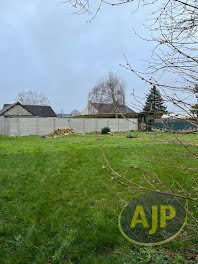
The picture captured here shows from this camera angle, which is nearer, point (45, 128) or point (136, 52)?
point (136, 52)

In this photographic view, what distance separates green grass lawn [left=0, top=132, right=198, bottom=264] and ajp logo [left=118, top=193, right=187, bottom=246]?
0.12m

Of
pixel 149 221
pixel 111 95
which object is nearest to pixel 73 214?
pixel 149 221

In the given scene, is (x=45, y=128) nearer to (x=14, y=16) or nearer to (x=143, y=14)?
(x=14, y=16)

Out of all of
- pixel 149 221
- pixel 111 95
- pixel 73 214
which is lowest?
pixel 73 214

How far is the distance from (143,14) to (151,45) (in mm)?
322

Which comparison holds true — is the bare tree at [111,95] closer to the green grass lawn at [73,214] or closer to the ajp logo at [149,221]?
the green grass lawn at [73,214]

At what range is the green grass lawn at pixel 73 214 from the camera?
2.32m

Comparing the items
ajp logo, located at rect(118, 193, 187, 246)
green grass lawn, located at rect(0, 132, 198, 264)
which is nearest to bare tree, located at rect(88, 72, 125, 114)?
green grass lawn, located at rect(0, 132, 198, 264)

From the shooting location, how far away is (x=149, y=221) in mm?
2750

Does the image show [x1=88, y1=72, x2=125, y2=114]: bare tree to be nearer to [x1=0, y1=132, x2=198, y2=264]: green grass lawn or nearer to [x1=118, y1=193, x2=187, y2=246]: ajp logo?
[x1=0, y1=132, x2=198, y2=264]: green grass lawn

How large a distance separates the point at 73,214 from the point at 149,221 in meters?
1.20

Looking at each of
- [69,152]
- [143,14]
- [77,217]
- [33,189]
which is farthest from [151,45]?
[69,152]

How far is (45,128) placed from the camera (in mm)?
19438

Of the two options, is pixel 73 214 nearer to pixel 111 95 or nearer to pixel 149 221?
pixel 149 221
